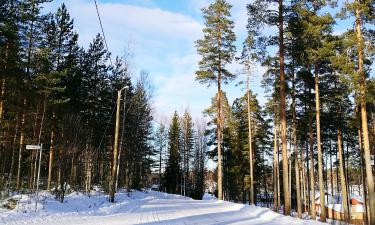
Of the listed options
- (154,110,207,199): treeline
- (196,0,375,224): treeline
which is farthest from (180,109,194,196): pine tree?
(196,0,375,224): treeline

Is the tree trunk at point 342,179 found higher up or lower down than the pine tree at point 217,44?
lower down

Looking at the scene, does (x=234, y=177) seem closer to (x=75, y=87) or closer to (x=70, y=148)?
(x=75, y=87)

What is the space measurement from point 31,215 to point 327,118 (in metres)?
24.2

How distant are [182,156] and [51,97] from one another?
136 ft

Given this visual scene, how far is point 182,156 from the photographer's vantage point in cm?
6706

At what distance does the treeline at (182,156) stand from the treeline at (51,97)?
25630mm

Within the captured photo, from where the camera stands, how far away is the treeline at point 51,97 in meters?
22.2

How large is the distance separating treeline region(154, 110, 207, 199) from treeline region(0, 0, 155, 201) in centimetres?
2563

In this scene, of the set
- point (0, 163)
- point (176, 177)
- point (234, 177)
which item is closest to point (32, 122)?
point (0, 163)

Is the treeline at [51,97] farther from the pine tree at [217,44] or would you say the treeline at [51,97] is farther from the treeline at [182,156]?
the treeline at [182,156]

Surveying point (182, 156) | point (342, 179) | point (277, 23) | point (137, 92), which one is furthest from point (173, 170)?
point (277, 23)

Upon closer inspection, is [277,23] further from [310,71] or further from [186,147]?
A: [186,147]

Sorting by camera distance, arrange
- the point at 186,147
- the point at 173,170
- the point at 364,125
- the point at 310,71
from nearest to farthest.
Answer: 1. the point at 364,125
2. the point at 310,71
3. the point at 173,170
4. the point at 186,147

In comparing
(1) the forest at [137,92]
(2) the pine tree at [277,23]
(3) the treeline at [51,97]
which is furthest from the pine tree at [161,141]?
(2) the pine tree at [277,23]
